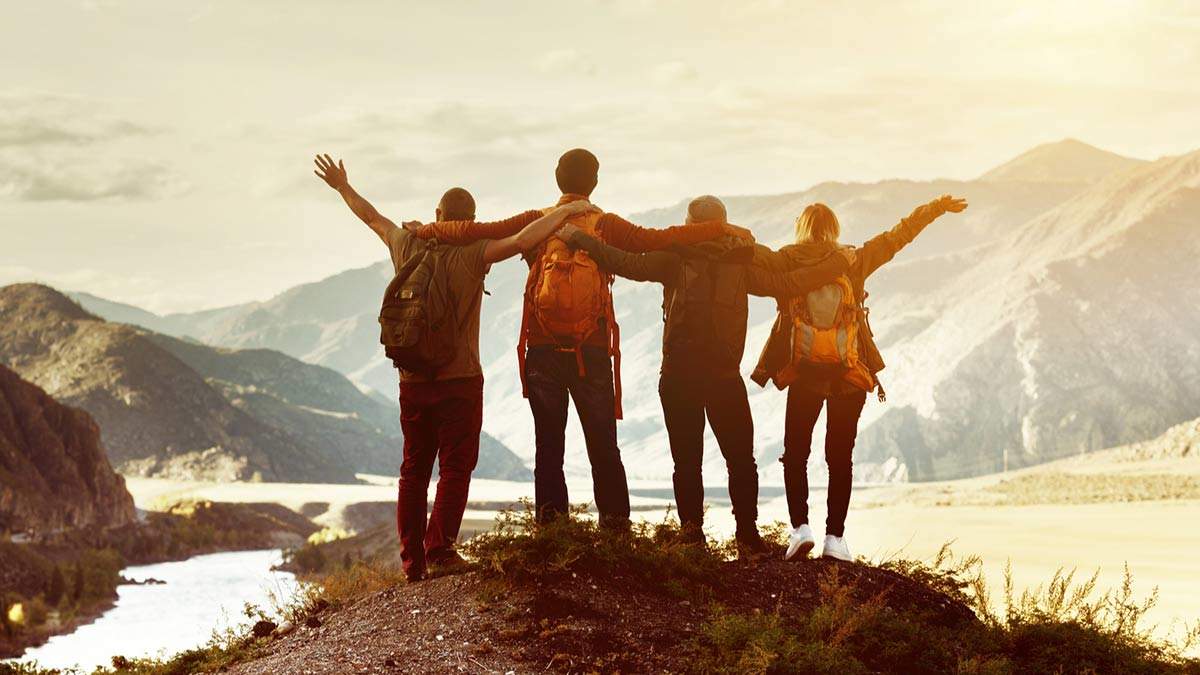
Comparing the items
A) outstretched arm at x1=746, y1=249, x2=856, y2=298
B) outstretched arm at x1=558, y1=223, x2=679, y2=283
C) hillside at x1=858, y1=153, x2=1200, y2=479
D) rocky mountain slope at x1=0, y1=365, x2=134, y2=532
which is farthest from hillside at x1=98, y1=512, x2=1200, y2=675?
hillside at x1=858, y1=153, x2=1200, y2=479

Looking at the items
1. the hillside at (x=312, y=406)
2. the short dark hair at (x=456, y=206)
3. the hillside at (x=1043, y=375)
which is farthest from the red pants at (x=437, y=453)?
the hillside at (x=1043, y=375)

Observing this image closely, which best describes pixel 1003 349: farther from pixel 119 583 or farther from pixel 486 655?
pixel 486 655

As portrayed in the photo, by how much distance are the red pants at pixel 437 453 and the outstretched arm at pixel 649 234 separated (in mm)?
1368

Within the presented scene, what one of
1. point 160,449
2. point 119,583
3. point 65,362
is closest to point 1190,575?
point 119,583

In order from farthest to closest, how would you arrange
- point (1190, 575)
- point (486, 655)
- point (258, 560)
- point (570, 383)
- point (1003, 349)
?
point (1003, 349) < point (258, 560) < point (1190, 575) < point (570, 383) < point (486, 655)

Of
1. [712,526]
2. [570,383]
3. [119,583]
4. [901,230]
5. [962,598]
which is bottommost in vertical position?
[119,583]

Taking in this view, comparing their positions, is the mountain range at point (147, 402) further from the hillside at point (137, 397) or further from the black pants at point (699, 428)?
the black pants at point (699, 428)

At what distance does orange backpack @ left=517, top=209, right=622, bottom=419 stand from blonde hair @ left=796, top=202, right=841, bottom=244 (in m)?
1.80

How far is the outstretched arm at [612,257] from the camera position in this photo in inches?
→ 360

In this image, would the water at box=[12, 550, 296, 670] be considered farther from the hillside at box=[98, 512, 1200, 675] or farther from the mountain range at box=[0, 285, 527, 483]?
the mountain range at box=[0, 285, 527, 483]

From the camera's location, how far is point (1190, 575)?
44875 millimetres

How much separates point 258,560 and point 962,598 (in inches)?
2689

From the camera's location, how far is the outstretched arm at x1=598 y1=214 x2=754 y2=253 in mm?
9336

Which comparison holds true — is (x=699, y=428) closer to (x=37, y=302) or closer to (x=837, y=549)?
(x=837, y=549)
